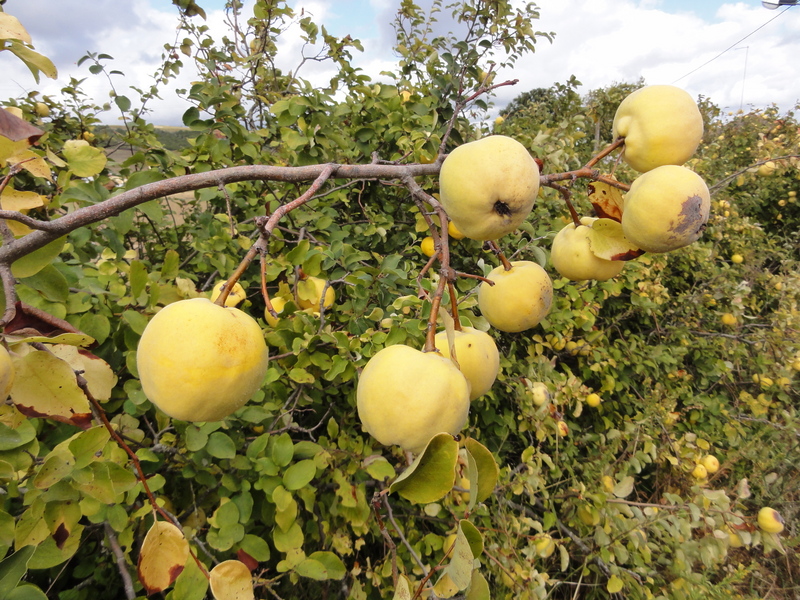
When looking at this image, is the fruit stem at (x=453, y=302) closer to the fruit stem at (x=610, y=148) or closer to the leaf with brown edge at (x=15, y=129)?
the fruit stem at (x=610, y=148)

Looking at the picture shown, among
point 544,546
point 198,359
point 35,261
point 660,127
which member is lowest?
point 544,546

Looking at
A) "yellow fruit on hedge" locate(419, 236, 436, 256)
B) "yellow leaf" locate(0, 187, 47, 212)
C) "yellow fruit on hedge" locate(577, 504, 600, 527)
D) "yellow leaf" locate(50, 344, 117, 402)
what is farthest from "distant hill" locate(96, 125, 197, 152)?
"yellow fruit on hedge" locate(577, 504, 600, 527)

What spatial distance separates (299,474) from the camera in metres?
1.27

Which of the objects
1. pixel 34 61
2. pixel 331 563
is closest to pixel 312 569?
pixel 331 563

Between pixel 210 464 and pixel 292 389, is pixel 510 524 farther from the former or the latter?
pixel 210 464

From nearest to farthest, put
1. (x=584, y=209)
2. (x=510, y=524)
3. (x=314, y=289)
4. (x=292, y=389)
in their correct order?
(x=314, y=289) → (x=292, y=389) → (x=510, y=524) → (x=584, y=209)

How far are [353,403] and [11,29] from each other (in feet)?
4.94

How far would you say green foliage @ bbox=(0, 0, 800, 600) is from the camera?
1087 mm

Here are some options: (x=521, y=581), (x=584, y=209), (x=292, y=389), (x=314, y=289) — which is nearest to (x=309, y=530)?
(x=292, y=389)

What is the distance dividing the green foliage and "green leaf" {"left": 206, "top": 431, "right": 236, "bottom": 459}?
11mm

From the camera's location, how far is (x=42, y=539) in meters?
0.91

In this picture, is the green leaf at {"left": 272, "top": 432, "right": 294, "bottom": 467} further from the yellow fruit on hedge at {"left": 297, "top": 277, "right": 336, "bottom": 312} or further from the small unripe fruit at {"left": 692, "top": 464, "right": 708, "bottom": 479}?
the small unripe fruit at {"left": 692, "top": 464, "right": 708, "bottom": 479}

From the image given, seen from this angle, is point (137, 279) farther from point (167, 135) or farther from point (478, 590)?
point (167, 135)

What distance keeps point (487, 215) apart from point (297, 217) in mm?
1466
